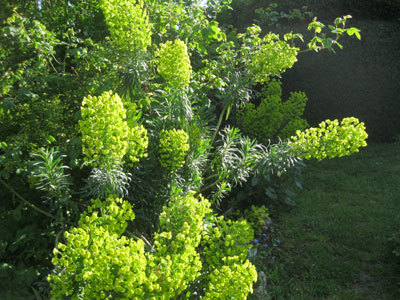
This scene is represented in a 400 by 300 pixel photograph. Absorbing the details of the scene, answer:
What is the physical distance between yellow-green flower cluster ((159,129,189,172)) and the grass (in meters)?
1.35

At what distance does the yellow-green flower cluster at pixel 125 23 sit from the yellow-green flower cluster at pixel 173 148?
2.07 ft

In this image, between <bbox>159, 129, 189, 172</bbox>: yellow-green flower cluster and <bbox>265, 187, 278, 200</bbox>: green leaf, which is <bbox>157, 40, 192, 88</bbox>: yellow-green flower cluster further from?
<bbox>265, 187, 278, 200</bbox>: green leaf

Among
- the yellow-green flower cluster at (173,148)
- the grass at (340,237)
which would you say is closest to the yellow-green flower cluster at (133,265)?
the yellow-green flower cluster at (173,148)

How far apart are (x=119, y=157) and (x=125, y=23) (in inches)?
35.9

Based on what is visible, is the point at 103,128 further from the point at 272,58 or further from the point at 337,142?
the point at 272,58

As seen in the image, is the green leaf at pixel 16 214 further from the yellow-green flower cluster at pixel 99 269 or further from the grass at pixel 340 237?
the grass at pixel 340 237

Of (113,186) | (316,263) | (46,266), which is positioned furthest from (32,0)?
(316,263)

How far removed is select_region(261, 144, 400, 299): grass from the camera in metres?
2.90

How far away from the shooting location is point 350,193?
457 cm

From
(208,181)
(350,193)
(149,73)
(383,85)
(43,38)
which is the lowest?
(350,193)

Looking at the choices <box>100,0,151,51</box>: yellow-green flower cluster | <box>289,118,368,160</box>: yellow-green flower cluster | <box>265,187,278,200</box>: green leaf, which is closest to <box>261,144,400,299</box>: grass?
<box>265,187,278,200</box>: green leaf

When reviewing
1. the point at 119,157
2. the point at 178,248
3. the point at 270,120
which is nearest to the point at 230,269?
the point at 178,248

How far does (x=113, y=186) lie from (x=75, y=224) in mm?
509

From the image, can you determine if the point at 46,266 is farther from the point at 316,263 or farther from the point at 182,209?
the point at 316,263
